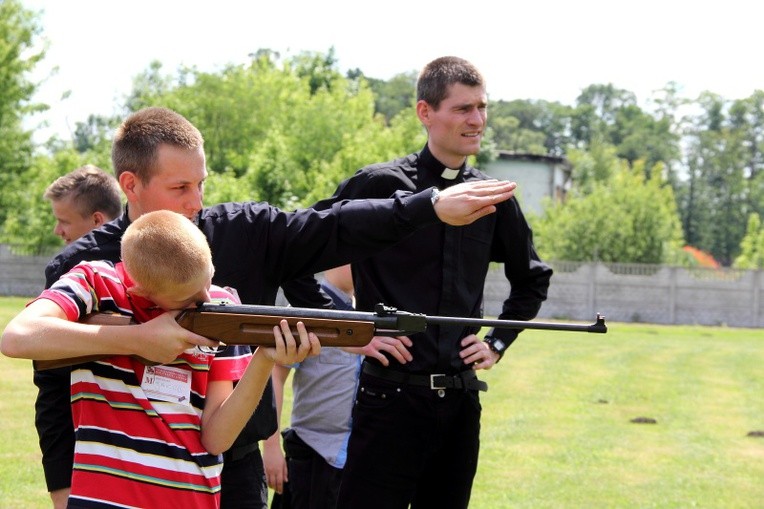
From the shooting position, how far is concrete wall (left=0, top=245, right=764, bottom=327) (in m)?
45.6

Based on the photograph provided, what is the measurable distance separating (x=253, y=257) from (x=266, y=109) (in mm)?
61386

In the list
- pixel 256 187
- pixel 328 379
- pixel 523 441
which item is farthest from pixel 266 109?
pixel 328 379

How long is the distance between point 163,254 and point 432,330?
7.67 feet

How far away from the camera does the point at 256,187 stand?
45531 millimetres

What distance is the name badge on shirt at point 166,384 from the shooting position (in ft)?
11.4

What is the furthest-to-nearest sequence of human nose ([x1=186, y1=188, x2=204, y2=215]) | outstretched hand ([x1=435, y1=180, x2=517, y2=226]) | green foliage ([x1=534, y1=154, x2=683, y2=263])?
green foliage ([x1=534, y1=154, x2=683, y2=263]) < human nose ([x1=186, y1=188, x2=204, y2=215]) < outstretched hand ([x1=435, y1=180, x2=517, y2=226])

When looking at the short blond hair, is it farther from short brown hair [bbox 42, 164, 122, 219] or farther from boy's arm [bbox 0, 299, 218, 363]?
short brown hair [bbox 42, 164, 122, 219]

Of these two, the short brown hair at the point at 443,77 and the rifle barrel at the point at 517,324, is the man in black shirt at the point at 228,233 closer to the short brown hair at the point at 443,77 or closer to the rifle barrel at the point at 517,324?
the rifle barrel at the point at 517,324

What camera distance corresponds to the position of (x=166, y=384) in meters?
3.50

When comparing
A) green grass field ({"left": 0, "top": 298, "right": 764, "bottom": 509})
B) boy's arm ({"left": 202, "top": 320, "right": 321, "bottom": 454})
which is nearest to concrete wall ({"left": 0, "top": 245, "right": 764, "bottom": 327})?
green grass field ({"left": 0, "top": 298, "right": 764, "bottom": 509})

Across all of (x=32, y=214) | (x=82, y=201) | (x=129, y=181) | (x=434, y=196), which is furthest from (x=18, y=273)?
(x=434, y=196)

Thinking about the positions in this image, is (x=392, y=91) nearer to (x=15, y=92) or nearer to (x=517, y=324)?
(x=15, y=92)

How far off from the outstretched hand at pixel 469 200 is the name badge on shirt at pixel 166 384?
3.36 feet

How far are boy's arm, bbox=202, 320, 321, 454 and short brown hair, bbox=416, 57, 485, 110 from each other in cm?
260
